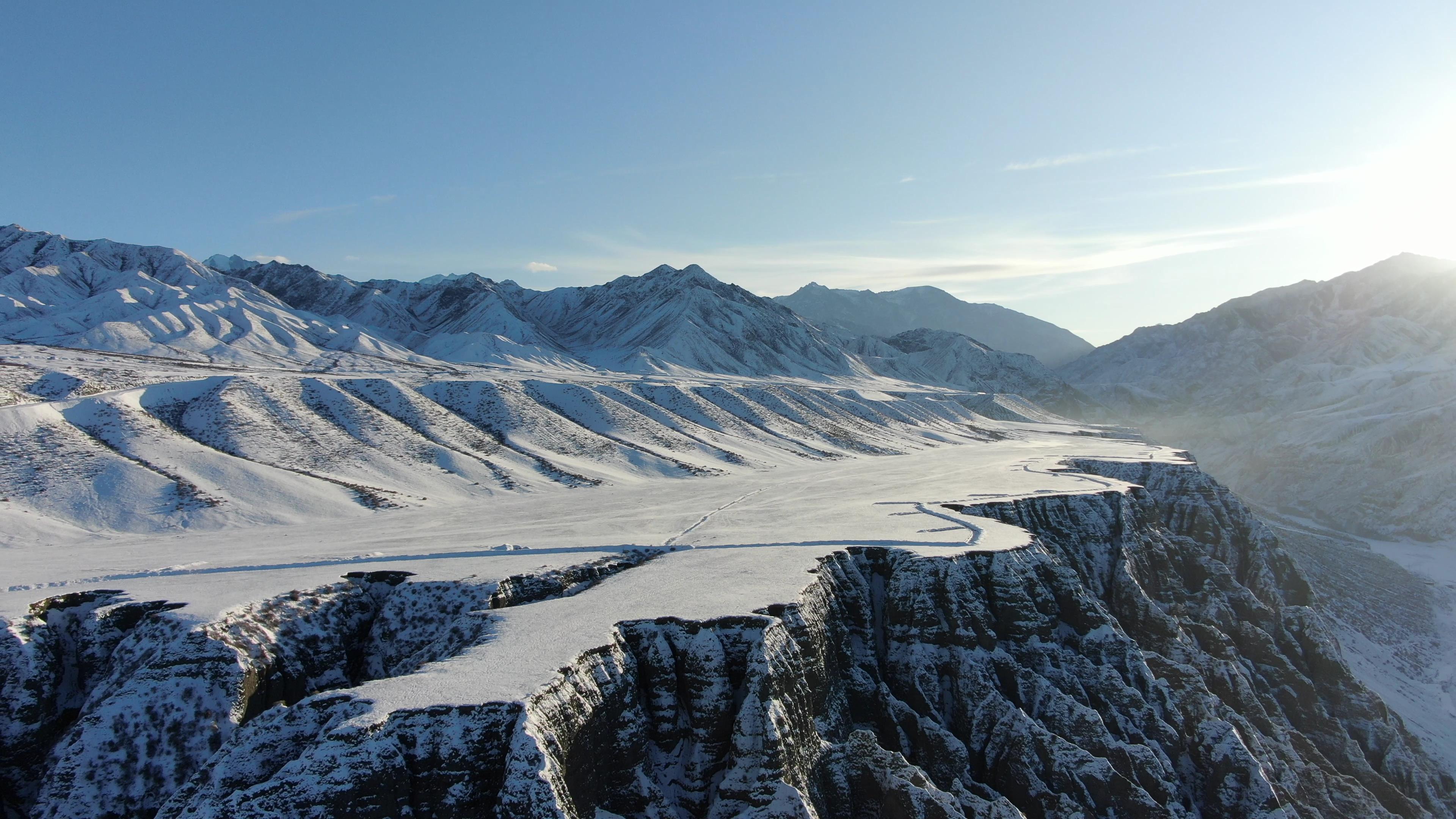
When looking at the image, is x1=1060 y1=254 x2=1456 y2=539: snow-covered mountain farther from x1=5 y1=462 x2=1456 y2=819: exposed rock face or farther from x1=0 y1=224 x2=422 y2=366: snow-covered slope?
x1=0 y1=224 x2=422 y2=366: snow-covered slope

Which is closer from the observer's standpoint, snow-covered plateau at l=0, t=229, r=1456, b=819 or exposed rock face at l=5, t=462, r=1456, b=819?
exposed rock face at l=5, t=462, r=1456, b=819

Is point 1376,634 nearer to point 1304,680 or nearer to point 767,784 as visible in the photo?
point 1304,680

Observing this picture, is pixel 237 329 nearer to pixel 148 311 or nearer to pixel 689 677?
pixel 148 311

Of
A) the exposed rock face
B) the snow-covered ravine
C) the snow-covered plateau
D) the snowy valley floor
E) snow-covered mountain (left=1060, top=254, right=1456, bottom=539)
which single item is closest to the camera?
the exposed rock face

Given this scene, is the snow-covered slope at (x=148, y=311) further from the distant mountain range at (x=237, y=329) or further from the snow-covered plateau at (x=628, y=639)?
the snow-covered plateau at (x=628, y=639)

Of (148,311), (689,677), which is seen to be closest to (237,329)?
(148,311)

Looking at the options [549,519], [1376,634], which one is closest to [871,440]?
[1376,634]

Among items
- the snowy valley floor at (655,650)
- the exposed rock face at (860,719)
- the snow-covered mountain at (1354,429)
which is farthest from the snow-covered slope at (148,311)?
the snow-covered mountain at (1354,429)

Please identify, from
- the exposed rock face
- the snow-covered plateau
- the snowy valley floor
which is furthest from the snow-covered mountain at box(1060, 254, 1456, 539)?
the exposed rock face
